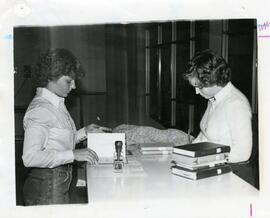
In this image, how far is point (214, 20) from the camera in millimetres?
1367

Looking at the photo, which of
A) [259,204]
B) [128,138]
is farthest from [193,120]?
[259,204]

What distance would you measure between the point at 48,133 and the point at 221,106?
698 mm

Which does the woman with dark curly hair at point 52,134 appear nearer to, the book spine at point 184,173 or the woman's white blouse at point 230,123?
the book spine at point 184,173

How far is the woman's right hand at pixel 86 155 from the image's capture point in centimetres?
155

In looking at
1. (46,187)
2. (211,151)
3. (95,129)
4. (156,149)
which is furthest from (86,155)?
(211,151)

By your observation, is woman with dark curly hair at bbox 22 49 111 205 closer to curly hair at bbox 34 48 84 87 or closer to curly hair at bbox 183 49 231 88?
curly hair at bbox 34 48 84 87

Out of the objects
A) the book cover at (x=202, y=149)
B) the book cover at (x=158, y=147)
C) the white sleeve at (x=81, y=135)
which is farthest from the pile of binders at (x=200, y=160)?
the white sleeve at (x=81, y=135)

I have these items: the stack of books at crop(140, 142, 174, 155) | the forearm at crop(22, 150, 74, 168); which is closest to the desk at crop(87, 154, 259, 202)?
the forearm at crop(22, 150, 74, 168)

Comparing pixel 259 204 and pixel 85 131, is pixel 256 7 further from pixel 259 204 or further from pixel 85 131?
pixel 85 131

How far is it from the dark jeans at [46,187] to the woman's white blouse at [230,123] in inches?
23.1

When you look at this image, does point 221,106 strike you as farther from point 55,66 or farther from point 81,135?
point 55,66

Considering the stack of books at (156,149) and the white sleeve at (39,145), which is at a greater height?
the white sleeve at (39,145)

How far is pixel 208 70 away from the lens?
69.2 inches

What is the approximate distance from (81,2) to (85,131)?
0.54 metres
